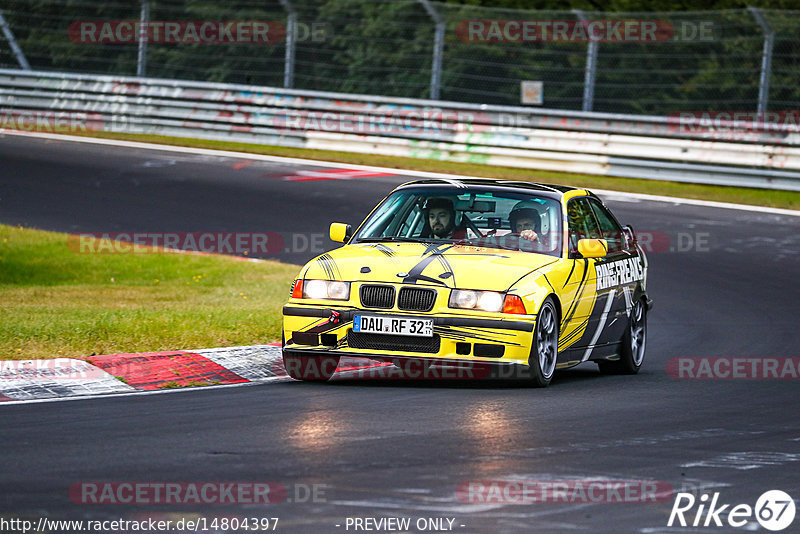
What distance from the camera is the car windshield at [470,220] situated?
399 inches

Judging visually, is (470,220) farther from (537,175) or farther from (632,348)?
(537,175)

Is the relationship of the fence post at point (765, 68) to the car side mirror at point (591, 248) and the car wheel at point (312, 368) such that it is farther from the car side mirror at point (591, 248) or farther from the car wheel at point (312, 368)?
the car wheel at point (312, 368)

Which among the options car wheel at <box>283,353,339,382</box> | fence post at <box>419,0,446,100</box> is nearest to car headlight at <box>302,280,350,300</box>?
car wheel at <box>283,353,339,382</box>

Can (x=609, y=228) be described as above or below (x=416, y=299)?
above

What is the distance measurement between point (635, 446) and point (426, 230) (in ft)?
11.1

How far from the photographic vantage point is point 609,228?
11422 mm

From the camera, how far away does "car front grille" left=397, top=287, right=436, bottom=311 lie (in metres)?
9.11

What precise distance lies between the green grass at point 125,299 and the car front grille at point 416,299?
206cm

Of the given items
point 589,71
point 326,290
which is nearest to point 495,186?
point 326,290

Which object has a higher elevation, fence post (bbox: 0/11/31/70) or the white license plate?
fence post (bbox: 0/11/31/70)

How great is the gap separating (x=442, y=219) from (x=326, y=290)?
1.38m

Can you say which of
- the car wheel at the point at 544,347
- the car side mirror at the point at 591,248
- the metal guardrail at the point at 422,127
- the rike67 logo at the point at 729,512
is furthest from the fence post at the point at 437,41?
the rike67 logo at the point at 729,512

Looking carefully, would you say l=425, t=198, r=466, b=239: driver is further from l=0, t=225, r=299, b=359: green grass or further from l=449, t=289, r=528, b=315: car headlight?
l=0, t=225, r=299, b=359: green grass

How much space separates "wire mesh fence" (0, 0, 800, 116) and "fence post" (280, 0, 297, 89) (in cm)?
2
